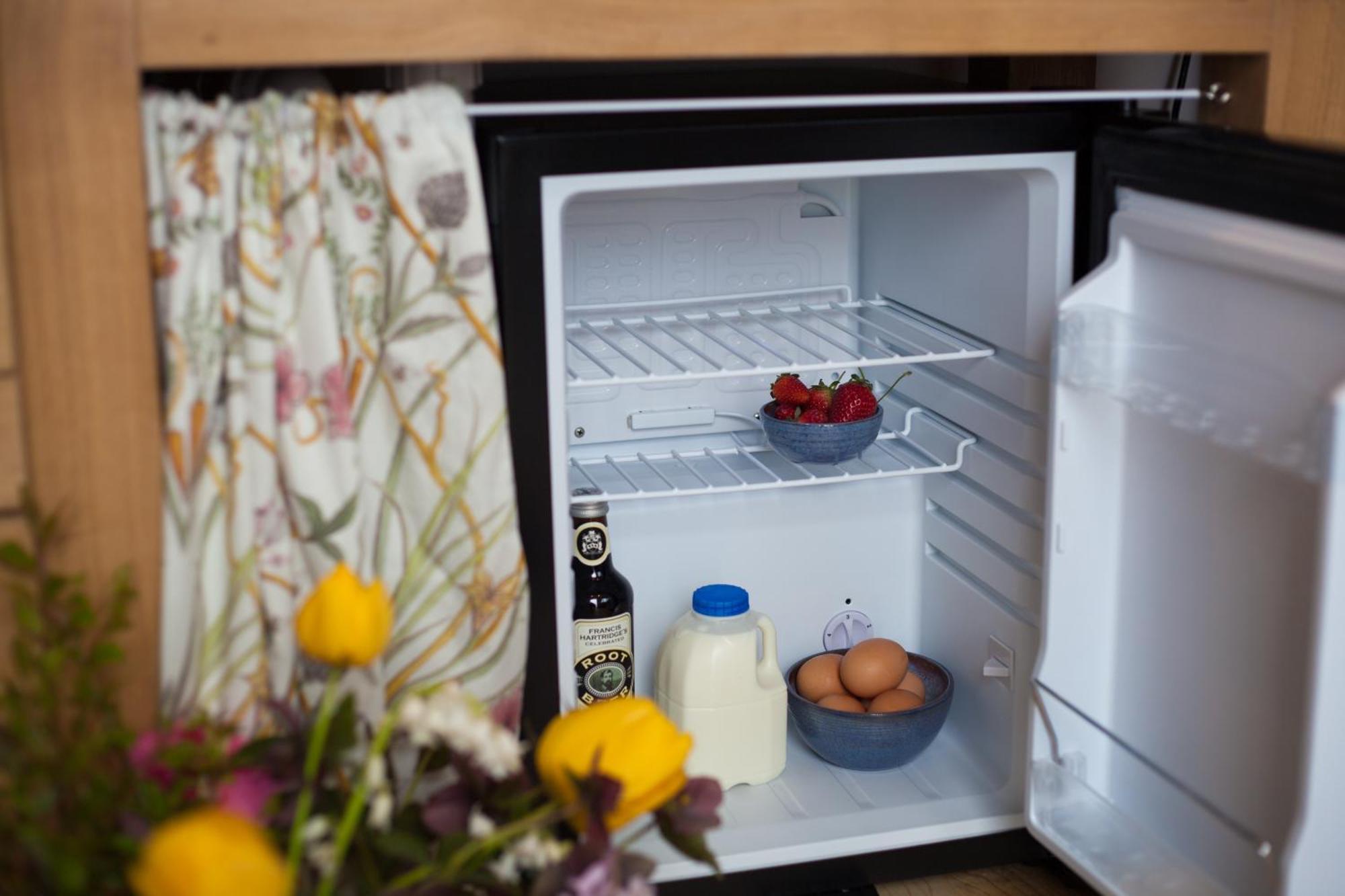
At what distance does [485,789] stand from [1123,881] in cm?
67

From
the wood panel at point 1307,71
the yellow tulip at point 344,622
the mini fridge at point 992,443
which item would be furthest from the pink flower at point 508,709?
the wood panel at point 1307,71

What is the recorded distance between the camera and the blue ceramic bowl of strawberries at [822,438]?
5.74 ft

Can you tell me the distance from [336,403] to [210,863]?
501 millimetres

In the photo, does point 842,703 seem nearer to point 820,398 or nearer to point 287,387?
point 820,398

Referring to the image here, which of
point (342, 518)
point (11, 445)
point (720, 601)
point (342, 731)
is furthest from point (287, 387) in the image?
point (720, 601)

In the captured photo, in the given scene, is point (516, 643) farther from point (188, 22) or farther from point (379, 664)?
point (188, 22)

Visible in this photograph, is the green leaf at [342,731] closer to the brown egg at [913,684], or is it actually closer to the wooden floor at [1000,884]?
the wooden floor at [1000,884]

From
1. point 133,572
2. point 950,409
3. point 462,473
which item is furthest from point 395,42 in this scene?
point 950,409

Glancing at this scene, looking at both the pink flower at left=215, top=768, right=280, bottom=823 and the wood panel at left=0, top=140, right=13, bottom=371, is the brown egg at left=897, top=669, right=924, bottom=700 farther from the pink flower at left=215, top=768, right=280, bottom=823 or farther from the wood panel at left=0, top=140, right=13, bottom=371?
the wood panel at left=0, top=140, right=13, bottom=371

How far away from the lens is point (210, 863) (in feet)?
2.80

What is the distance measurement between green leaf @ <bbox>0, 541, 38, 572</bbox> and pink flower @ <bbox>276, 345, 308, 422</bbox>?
24 cm

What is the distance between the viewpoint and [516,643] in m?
1.37

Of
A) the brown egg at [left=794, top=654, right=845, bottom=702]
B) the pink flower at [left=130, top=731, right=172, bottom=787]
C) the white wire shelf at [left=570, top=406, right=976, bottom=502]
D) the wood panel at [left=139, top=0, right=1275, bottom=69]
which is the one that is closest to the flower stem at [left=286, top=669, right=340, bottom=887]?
the pink flower at [left=130, top=731, right=172, bottom=787]

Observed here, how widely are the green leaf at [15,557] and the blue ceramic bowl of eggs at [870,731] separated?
3.23 ft
